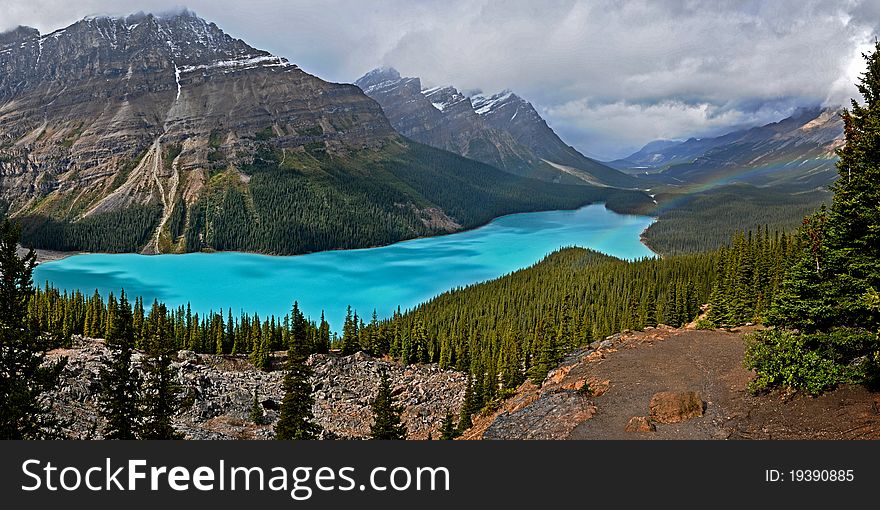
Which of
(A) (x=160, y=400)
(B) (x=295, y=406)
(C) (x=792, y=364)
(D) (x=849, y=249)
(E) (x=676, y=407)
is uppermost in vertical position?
(D) (x=849, y=249)

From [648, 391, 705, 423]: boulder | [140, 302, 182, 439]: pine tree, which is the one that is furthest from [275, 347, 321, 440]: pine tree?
[648, 391, 705, 423]: boulder

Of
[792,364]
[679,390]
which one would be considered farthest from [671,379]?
[792,364]

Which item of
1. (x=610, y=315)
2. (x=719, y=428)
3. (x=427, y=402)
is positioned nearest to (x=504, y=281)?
(x=610, y=315)

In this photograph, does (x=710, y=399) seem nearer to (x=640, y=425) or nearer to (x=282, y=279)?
(x=640, y=425)

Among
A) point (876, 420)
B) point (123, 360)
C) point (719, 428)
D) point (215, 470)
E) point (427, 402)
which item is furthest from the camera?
point (427, 402)

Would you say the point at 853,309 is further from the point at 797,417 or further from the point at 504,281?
the point at 504,281

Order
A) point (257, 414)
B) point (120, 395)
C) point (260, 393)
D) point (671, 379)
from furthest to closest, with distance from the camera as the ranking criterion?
point (260, 393) < point (257, 414) < point (671, 379) < point (120, 395)
